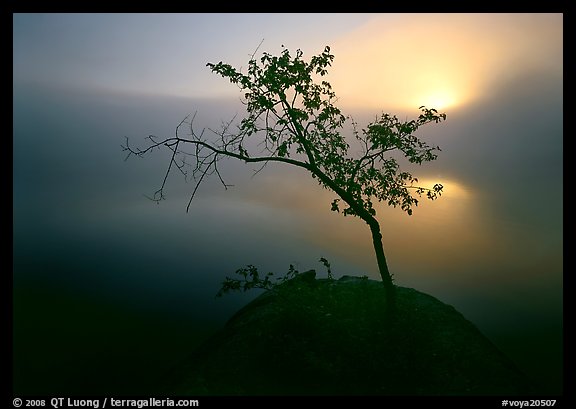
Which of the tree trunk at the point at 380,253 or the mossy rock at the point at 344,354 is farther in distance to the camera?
the tree trunk at the point at 380,253

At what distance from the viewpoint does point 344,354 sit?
12.1 m

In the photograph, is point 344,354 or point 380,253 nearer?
point 344,354

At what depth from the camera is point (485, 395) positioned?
1054cm

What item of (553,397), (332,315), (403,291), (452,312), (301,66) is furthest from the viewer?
(403,291)

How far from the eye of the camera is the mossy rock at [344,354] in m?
11.1

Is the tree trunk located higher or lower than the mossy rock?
higher

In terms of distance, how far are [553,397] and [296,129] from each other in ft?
29.0

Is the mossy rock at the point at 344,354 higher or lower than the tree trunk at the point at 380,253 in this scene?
lower

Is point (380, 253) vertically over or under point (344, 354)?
over

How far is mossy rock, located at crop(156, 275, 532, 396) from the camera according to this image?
1105cm

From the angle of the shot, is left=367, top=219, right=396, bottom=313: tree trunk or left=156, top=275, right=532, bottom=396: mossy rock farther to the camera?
left=367, top=219, right=396, bottom=313: tree trunk
